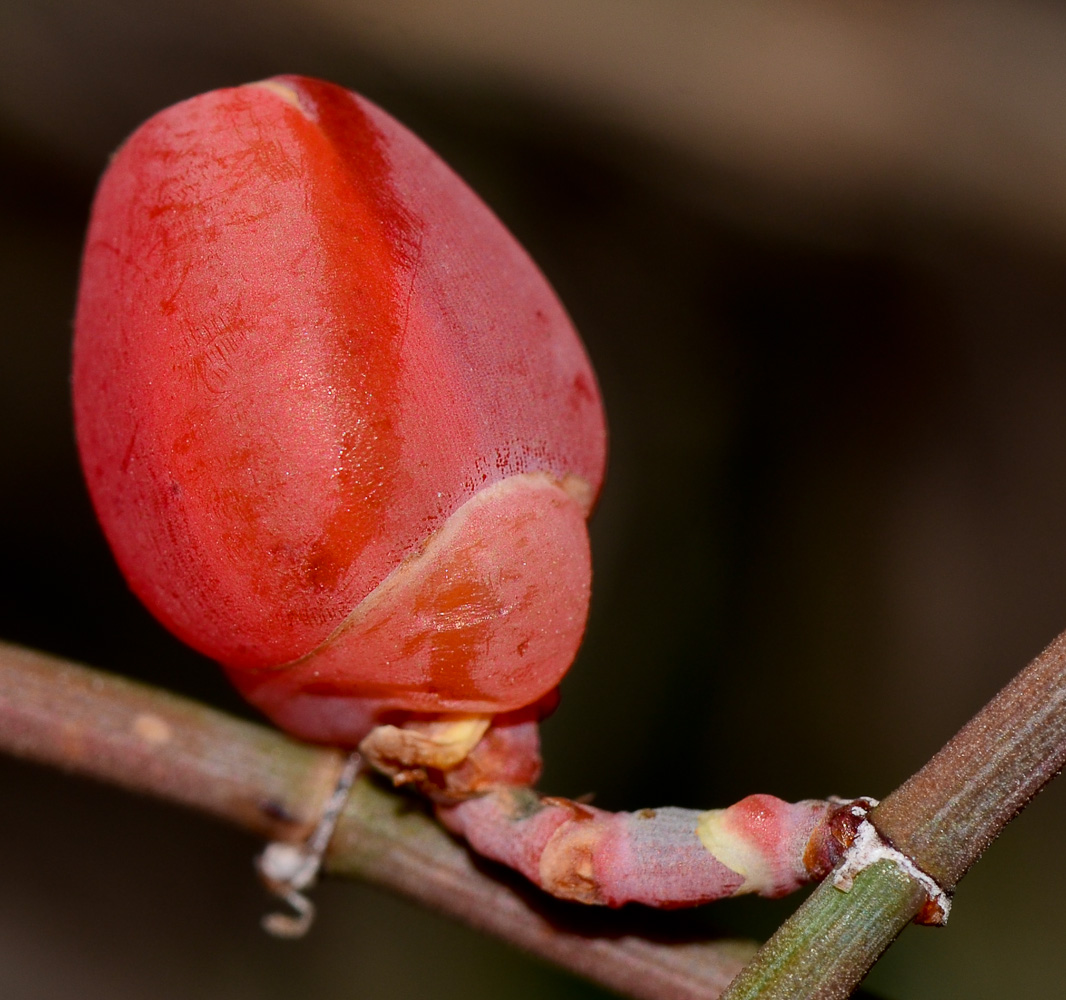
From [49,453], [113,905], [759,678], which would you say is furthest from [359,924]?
[49,453]

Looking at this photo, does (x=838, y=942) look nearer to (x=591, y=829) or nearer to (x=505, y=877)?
(x=591, y=829)

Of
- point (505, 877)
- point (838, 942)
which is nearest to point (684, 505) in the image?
point (505, 877)

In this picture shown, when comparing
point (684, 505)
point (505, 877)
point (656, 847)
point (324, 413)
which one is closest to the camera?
point (324, 413)

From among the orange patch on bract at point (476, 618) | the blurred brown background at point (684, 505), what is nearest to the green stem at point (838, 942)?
the orange patch on bract at point (476, 618)

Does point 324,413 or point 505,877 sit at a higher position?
point 324,413

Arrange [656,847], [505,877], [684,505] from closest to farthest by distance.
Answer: [656,847]
[505,877]
[684,505]

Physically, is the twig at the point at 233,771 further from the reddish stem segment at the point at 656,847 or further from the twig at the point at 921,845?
the twig at the point at 921,845
